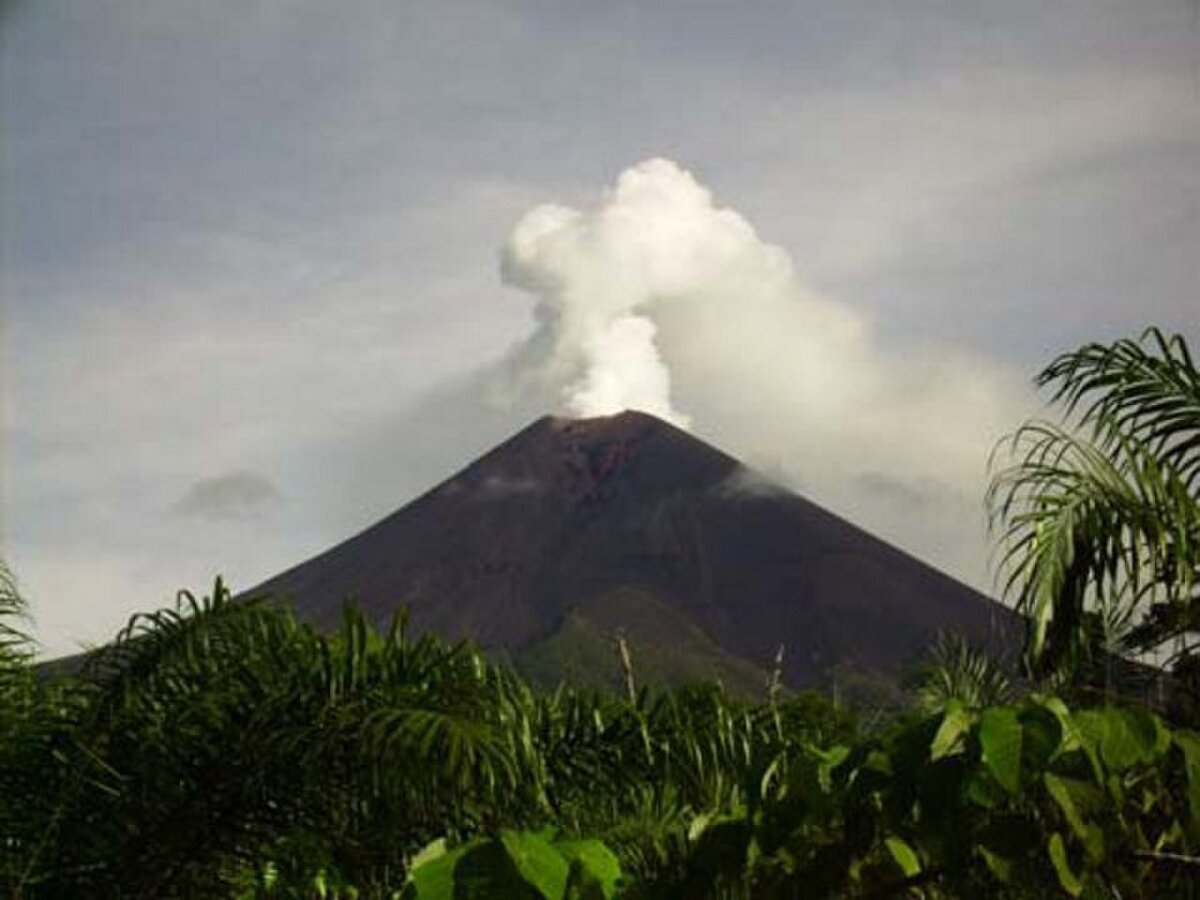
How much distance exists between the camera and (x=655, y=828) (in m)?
4.44

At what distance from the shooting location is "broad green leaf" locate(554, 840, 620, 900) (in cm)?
233

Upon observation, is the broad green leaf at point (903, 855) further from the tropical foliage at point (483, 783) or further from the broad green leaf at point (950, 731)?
the broad green leaf at point (950, 731)

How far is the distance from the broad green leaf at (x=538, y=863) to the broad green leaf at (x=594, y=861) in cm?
7

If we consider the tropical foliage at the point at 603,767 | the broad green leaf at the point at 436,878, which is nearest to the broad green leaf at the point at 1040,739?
the tropical foliage at the point at 603,767

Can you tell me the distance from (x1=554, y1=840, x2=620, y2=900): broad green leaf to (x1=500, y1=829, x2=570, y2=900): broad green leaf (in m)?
0.07

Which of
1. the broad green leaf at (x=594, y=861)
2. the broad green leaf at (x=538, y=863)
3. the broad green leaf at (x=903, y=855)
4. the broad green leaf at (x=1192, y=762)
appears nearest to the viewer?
the broad green leaf at (x=538, y=863)

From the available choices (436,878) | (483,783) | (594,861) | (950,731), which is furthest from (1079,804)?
(483,783)

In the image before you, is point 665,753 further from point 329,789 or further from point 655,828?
point 329,789

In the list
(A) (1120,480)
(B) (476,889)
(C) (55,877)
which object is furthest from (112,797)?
(A) (1120,480)

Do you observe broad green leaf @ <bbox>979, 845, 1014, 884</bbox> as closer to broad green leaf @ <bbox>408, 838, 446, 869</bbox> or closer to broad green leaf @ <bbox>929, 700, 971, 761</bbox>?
broad green leaf @ <bbox>929, 700, 971, 761</bbox>

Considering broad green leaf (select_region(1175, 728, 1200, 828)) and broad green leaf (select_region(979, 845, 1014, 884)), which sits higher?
broad green leaf (select_region(1175, 728, 1200, 828))

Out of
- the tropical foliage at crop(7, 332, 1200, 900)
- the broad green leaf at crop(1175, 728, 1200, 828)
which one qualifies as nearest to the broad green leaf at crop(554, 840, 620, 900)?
the tropical foliage at crop(7, 332, 1200, 900)

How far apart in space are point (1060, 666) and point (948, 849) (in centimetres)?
308

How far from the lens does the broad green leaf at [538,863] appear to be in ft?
7.24
